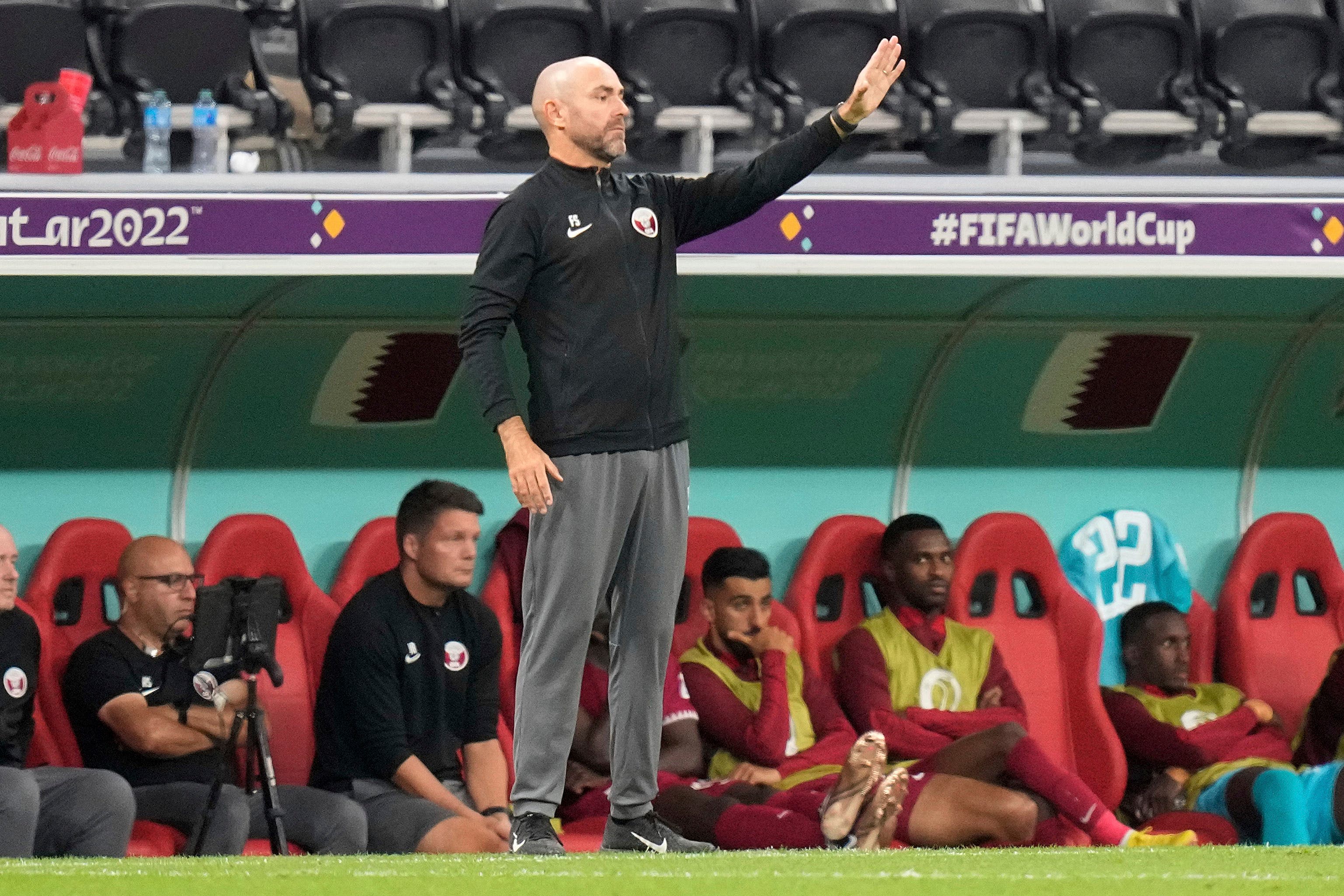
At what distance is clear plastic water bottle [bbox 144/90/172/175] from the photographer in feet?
19.4

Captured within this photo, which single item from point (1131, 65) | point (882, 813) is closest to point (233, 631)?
point (882, 813)

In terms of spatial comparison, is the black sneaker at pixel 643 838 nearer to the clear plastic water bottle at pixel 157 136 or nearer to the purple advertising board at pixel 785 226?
the purple advertising board at pixel 785 226

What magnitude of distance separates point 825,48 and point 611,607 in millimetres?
3370

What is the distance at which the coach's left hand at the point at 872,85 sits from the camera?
4.19m

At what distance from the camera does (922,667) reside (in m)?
6.51

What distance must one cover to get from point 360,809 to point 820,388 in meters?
2.18

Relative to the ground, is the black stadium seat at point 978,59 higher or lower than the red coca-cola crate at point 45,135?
higher

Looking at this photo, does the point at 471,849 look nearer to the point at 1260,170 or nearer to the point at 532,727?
the point at 532,727

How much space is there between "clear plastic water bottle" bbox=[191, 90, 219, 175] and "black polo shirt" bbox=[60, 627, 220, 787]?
129 centimetres

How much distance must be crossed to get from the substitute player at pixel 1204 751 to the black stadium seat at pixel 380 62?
272 cm

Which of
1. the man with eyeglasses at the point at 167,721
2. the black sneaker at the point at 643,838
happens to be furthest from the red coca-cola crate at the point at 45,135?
the black sneaker at the point at 643,838

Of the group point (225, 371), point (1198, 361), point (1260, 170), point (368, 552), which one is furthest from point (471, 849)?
point (1260, 170)

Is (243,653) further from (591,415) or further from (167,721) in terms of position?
(591,415)

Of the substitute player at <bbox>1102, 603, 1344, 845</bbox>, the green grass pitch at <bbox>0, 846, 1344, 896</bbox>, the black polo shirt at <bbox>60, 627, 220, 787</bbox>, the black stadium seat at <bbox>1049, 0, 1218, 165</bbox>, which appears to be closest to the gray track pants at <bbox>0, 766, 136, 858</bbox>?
the black polo shirt at <bbox>60, 627, 220, 787</bbox>
